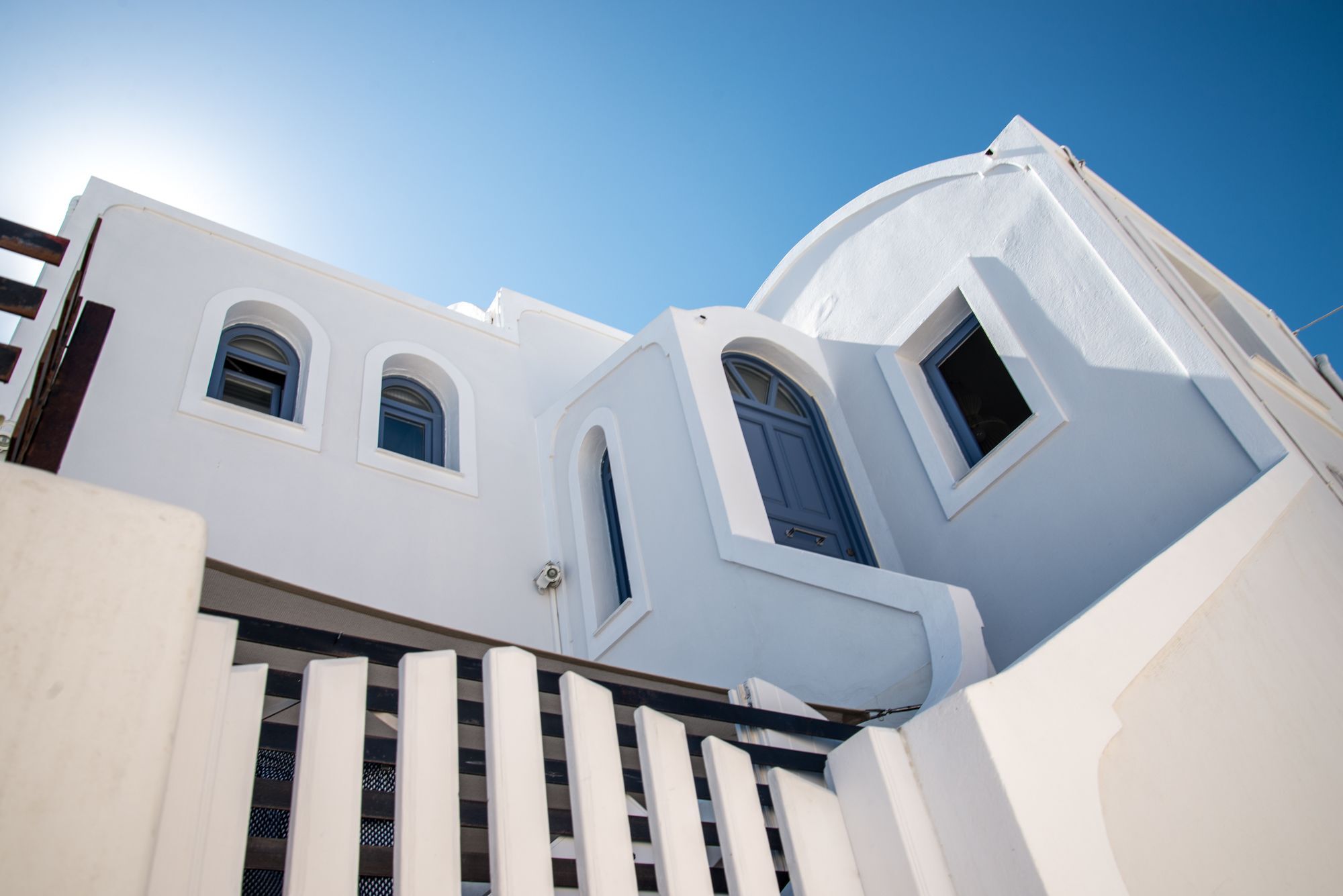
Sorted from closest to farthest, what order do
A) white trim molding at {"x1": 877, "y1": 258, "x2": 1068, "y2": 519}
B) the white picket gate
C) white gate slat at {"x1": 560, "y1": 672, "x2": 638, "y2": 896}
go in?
the white picket gate, white gate slat at {"x1": 560, "y1": 672, "x2": 638, "y2": 896}, white trim molding at {"x1": 877, "y1": 258, "x2": 1068, "y2": 519}

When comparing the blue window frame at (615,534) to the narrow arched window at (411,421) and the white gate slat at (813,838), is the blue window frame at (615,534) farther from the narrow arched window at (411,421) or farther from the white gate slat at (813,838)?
the white gate slat at (813,838)

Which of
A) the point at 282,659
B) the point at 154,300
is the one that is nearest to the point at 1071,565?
the point at 282,659

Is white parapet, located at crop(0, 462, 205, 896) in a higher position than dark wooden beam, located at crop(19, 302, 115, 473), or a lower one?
lower

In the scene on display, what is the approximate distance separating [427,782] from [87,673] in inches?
29.5

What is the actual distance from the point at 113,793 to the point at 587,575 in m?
5.62

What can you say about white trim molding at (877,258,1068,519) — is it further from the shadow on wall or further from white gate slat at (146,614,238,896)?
white gate slat at (146,614,238,896)

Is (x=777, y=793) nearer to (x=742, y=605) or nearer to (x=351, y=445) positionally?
(x=742, y=605)

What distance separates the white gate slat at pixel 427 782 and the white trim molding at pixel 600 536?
4187 millimetres

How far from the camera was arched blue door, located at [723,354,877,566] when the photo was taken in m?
7.01

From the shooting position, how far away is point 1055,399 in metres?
6.15

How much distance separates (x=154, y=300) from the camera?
7.03 meters

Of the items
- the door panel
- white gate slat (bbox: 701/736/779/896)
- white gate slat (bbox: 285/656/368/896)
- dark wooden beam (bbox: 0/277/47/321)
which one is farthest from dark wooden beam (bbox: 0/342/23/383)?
the door panel

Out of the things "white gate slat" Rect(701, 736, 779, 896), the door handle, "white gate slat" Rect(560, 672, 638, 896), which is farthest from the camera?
the door handle

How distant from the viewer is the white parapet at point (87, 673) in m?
1.51
